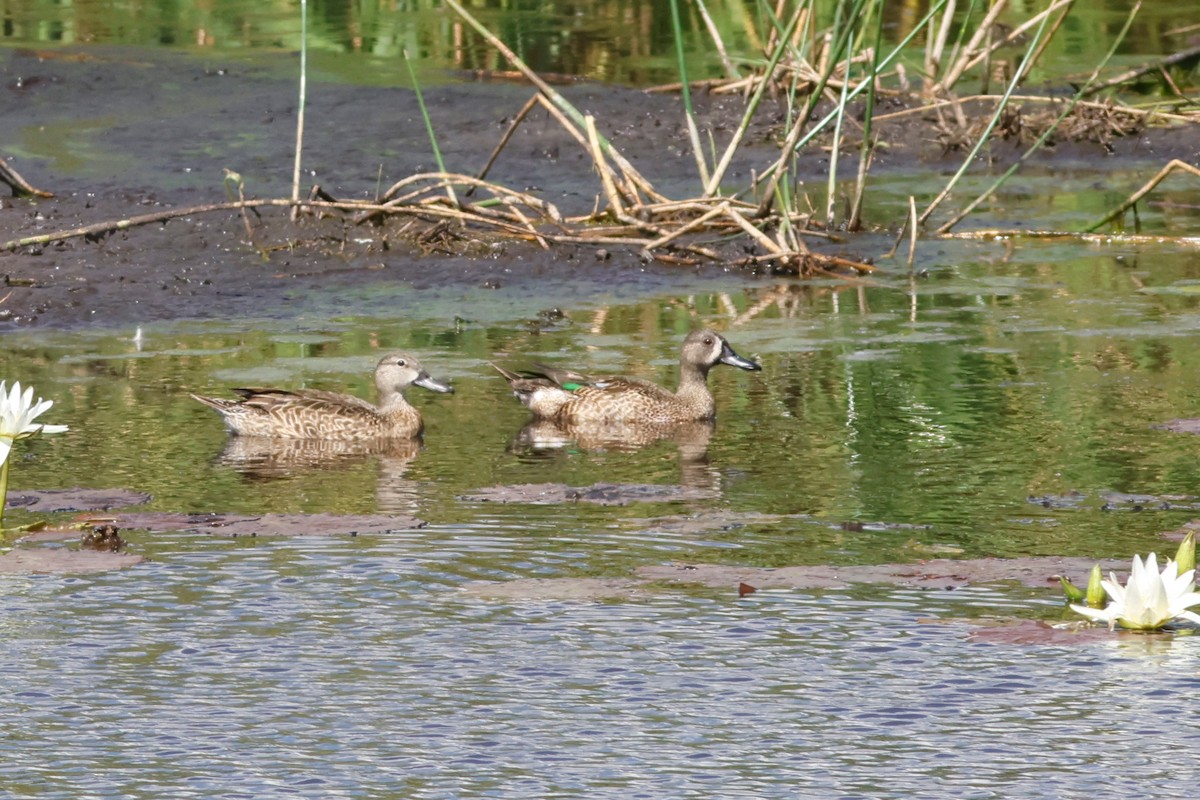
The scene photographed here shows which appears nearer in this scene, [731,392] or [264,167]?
[731,392]

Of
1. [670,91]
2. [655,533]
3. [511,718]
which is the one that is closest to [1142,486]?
[655,533]

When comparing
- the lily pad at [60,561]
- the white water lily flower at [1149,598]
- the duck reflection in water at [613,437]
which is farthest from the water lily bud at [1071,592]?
the lily pad at [60,561]

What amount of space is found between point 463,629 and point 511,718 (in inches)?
29.7

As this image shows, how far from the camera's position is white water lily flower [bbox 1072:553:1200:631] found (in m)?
5.80

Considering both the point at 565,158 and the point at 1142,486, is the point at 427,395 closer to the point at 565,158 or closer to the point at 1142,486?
the point at 1142,486

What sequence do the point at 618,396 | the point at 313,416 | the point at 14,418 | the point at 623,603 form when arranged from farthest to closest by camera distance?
the point at 618,396 → the point at 313,416 → the point at 14,418 → the point at 623,603

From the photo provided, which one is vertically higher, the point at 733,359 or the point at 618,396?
the point at 733,359

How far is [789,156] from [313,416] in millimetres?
4125

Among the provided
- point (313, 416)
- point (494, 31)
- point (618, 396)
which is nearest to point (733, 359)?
point (618, 396)

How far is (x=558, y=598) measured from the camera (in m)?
6.40

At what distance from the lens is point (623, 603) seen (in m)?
6.36

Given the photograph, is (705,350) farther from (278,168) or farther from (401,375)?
(278,168)

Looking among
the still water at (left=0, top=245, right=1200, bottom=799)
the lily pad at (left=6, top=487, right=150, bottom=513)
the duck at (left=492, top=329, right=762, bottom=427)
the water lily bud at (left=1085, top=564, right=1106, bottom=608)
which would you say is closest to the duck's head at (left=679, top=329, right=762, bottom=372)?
the duck at (left=492, top=329, right=762, bottom=427)

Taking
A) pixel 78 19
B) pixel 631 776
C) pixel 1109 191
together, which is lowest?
pixel 631 776
